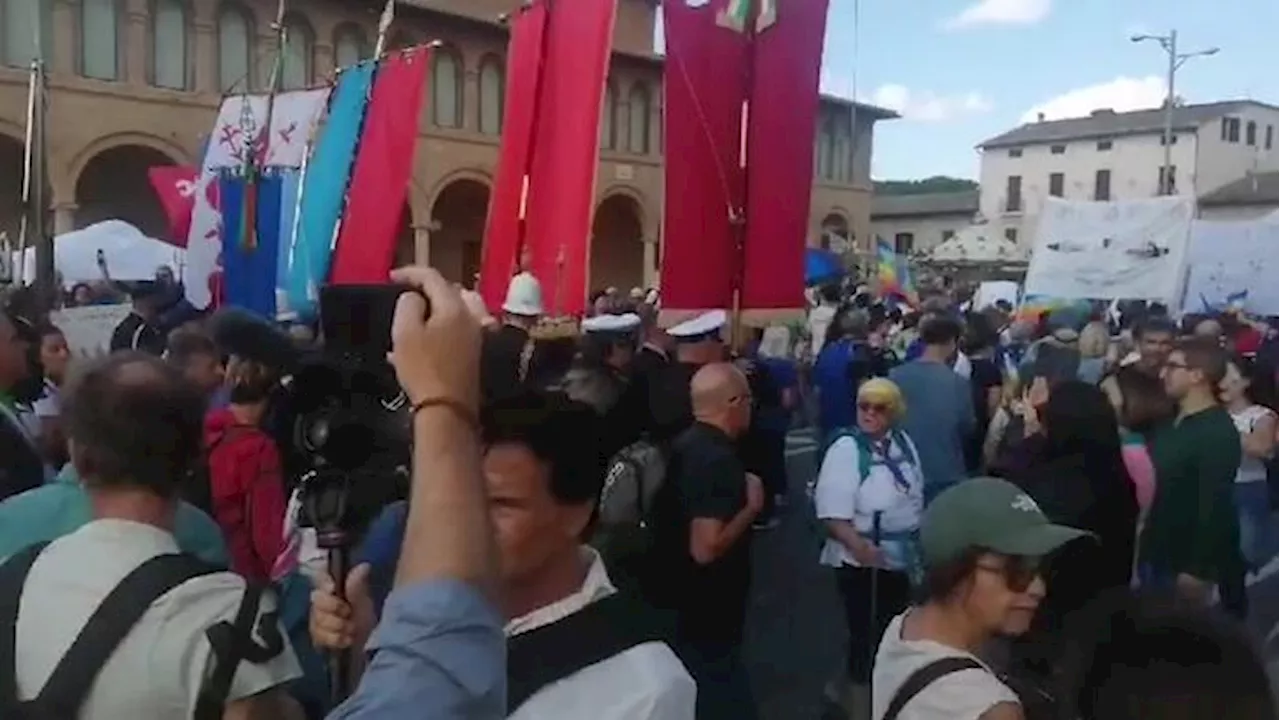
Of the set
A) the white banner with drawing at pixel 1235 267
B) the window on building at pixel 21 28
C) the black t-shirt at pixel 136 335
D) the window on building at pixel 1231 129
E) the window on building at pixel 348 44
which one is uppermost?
the window on building at pixel 1231 129

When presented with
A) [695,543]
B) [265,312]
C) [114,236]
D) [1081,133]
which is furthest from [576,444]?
[1081,133]

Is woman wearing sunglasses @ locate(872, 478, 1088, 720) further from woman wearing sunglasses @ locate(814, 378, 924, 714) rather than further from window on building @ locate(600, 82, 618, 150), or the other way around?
window on building @ locate(600, 82, 618, 150)

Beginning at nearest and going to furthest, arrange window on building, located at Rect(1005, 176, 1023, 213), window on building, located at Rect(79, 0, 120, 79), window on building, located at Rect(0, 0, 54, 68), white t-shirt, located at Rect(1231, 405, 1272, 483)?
white t-shirt, located at Rect(1231, 405, 1272, 483) < window on building, located at Rect(0, 0, 54, 68) < window on building, located at Rect(79, 0, 120, 79) < window on building, located at Rect(1005, 176, 1023, 213)

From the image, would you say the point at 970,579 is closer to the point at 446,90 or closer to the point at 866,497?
the point at 866,497

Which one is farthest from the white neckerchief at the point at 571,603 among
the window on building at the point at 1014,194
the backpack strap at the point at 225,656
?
the window on building at the point at 1014,194

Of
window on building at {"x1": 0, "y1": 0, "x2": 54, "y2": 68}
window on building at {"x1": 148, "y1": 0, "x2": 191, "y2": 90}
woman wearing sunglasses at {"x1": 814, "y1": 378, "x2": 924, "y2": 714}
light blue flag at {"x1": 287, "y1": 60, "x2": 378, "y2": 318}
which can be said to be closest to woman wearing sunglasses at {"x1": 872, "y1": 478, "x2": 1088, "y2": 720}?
woman wearing sunglasses at {"x1": 814, "y1": 378, "x2": 924, "y2": 714}

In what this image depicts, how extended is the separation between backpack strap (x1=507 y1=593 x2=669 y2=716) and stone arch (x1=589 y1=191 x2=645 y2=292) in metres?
35.6

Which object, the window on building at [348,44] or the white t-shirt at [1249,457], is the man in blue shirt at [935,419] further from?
the window on building at [348,44]

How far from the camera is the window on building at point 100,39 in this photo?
80.9ft

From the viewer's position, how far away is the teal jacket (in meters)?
2.83

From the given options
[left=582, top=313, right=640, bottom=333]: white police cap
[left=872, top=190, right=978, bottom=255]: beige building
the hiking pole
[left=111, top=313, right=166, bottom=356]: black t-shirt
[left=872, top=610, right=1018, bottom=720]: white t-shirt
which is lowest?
the hiking pole

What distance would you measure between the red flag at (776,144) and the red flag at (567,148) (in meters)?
0.67

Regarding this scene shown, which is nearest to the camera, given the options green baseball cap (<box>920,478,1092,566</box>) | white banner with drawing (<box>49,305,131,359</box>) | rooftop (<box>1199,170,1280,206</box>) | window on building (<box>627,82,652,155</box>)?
green baseball cap (<box>920,478,1092,566</box>)

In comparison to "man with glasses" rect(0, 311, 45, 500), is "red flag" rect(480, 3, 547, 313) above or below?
above
